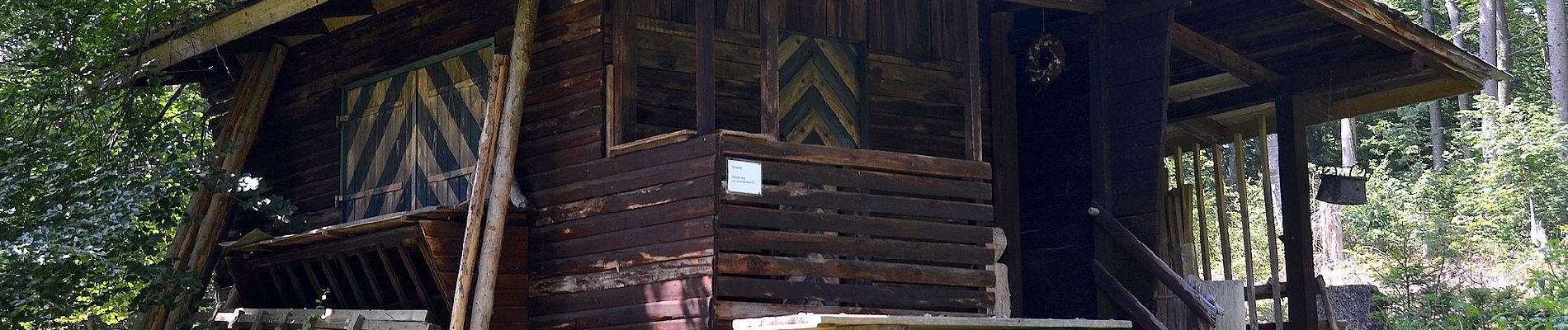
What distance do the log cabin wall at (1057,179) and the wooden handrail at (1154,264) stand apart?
0.58ft

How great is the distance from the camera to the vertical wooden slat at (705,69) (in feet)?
28.1

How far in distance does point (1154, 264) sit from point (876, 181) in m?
2.29

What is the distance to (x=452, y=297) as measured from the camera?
30.8 ft

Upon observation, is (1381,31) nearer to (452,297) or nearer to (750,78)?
(750,78)

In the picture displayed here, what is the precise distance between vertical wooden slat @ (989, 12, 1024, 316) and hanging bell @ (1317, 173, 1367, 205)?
2.90 m

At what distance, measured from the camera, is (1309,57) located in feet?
39.1

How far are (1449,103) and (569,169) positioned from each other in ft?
85.5

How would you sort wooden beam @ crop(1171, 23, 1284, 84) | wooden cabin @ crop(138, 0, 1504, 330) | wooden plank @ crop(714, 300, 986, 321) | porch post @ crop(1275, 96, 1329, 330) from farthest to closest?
1. porch post @ crop(1275, 96, 1329, 330)
2. wooden beam @ crop(1171, 23, 1284, 84)
3. wooden cabin @ crop(138, 0, 1504, 330)
4. wooden plank @ crop(714, 300, 986, 321)

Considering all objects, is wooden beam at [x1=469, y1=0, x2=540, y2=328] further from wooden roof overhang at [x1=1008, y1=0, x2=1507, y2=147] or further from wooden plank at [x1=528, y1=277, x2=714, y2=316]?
wooden roof overhang at [x1=1008, y1=0, x2=1507, y2=147]

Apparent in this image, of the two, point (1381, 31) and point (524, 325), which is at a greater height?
point (1381, 31)

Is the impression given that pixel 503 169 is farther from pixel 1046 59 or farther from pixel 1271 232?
pixel 1271 232

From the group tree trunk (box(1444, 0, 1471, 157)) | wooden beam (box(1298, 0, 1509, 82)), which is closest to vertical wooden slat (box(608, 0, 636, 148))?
wooden beam (box(1298, 0, 1509, 82))

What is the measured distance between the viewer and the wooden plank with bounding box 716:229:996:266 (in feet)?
27.9

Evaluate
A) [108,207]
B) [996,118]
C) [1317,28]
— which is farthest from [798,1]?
[108,207]
